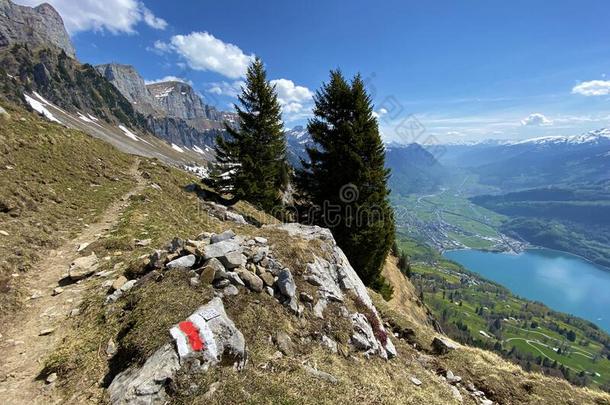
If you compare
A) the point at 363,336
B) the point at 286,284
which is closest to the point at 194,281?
the point at 286,284

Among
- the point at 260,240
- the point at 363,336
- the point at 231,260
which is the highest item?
Result: the point at 260,240

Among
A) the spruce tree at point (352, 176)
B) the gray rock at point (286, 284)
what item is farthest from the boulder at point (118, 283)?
the spruce tree at point (352, 176)

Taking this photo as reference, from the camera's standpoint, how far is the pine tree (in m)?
29.4

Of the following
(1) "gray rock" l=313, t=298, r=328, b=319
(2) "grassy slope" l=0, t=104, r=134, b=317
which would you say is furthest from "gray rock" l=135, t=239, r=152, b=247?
(1) "gray rock" l=313, t=298, r=328, b=319

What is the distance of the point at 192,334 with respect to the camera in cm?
742

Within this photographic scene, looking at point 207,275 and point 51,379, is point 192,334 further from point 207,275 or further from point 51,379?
point 51,379

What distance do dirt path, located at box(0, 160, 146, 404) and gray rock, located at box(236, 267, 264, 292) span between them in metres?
4.98

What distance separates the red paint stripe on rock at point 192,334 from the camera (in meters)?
7.23

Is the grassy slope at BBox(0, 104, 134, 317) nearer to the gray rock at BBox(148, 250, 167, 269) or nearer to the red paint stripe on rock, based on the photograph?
the gray rock at BBox(148, 250, 167, 269)

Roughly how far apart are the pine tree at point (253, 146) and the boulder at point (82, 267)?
1632 cm

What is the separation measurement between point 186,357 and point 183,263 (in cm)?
394

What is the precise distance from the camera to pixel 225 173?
3191cm

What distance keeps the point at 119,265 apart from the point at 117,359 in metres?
6.06

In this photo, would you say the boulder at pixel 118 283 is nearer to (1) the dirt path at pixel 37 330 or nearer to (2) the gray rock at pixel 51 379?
(1) the dirt path at pixel 37 330
